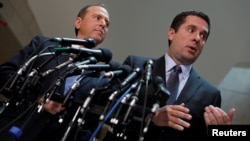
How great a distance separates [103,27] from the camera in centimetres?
175

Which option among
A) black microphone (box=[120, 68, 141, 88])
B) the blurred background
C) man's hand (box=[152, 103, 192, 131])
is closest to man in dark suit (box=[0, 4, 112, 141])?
black microphone (box=[120, 68, 141, 88])

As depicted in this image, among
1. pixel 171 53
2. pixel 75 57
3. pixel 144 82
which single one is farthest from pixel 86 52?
pixel 171 53

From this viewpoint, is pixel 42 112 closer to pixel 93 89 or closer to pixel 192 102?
pixel 93 89

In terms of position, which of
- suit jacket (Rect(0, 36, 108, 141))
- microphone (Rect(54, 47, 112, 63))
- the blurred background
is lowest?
suit jacket (Rect(0, 36, 108, 141))

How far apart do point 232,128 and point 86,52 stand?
0.59m

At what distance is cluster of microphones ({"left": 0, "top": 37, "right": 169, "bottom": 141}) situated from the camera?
0.93 metres

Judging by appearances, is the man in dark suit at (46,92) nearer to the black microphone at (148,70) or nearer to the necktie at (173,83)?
the black microphone at (148,70)

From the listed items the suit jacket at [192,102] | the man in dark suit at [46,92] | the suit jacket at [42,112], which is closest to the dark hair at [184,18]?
the suit jacket at [192,102]

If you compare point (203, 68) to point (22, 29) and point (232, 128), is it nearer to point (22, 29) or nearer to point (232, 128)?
point (22, 29)

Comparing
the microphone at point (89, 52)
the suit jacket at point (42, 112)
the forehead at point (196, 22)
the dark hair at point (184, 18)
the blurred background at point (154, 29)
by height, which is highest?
the blurred background at point (154, 29)

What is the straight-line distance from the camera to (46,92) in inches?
39.9

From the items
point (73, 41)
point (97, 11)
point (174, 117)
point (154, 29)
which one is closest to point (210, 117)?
point (174, 117)

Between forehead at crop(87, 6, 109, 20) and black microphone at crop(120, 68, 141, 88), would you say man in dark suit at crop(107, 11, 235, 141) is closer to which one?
black microphone at crop(120, 68, 141, 88)

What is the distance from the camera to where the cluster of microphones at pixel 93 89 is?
3.06 ft
